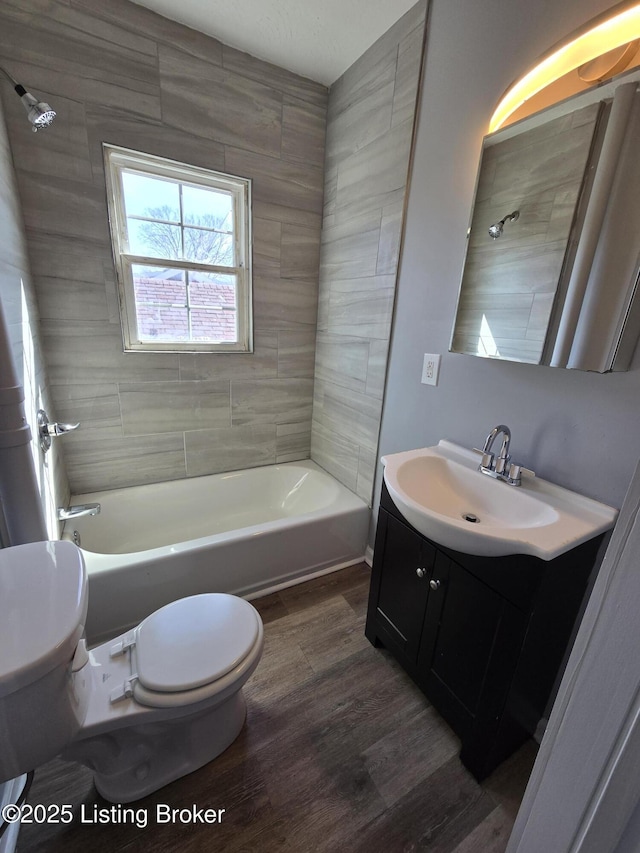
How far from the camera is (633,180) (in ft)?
2.86

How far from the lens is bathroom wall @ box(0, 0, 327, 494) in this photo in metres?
1.48

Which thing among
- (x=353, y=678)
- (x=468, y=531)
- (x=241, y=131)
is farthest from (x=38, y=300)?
(x=353, y=678)

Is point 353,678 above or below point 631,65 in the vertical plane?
below

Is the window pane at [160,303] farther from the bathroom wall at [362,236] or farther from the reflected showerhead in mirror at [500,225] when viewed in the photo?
the reflected showerhead in mirror at [500,225]

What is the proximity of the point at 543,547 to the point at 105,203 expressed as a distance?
2243 mm

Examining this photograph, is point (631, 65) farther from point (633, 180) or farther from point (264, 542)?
point (264, 542)

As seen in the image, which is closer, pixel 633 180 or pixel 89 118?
pixel 633 180

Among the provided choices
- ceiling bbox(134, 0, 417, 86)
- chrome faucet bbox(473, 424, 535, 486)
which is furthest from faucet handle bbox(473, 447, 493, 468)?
ceiling bbox(134, 0, 417, 86)

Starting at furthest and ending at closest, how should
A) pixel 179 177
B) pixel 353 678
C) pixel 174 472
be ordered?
pixel 174 472 → pixel 179 177 → pixel 353 678

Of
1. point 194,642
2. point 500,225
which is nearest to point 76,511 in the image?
point 194,642

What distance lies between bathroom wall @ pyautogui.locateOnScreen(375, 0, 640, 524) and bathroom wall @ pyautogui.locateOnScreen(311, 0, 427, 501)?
94mm

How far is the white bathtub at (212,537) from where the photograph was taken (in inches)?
57.0

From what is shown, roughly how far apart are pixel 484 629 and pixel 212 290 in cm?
206

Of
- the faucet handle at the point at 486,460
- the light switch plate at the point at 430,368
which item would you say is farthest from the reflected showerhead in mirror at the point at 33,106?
the faucet handle at the point at 486,460
